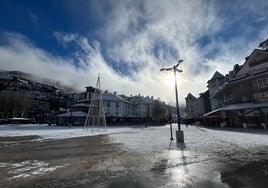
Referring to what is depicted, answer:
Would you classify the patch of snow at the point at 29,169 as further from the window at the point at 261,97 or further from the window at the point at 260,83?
the window at the point at 260,83

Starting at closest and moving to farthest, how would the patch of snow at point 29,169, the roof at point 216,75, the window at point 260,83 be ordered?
the patch of snow at point 29,169 < the window at point 260,83 < the roof at point 216,75

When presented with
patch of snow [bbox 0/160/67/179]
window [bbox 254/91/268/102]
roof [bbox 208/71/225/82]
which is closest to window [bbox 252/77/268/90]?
window [bbox 254/91/268/102]

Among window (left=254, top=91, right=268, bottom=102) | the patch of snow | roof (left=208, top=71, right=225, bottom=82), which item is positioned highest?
roof (left=208, top=71, right=225, bottom=82)

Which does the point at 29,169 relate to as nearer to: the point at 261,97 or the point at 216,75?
the point at 261,97

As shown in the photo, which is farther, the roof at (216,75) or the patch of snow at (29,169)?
the roof at (216,75)

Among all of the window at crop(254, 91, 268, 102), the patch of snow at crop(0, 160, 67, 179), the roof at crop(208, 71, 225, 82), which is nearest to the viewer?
the patch of snow at crop(0, 160, 67, 179)

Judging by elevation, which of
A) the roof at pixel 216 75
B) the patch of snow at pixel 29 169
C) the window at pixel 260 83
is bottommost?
the patch of snow at pixel 29 169

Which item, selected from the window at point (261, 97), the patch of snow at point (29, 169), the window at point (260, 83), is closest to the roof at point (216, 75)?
the window at point (260, 83)

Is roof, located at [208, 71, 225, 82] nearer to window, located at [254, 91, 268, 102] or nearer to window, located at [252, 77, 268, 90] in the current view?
window, located at [252, 77, 268, 90]

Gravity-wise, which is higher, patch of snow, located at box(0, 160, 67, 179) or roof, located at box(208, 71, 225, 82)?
roof, located at box(208, 71, 225, 82)

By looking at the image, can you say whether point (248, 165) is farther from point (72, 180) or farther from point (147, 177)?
point (72, 180)

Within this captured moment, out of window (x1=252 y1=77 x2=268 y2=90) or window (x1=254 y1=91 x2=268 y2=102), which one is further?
window (x1=252 y1=77 x2=268 y2=90)

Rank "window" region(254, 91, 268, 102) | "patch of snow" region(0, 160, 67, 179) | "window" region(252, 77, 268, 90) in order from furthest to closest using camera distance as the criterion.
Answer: "window" region(252, 77, 268, 90)
"window" region(254, 91, 268, 102)
"patch of snow" region(0, 160, 67, 179)

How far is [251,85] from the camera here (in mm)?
29844
